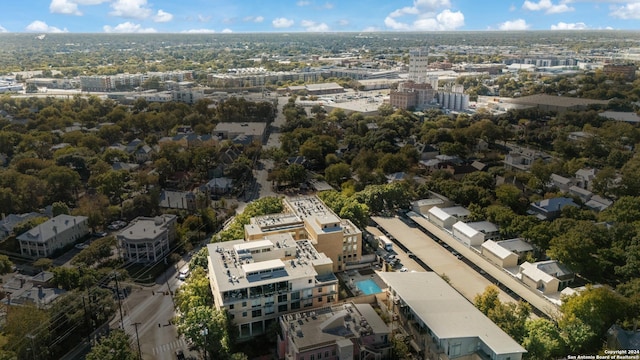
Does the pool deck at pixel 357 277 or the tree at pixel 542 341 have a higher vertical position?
the tree at pixel 542 341

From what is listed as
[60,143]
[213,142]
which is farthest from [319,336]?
[60,143]

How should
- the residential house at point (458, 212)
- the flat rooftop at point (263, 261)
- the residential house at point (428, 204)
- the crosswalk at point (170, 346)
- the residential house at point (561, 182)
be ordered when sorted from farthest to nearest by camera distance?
the residential house at point (561, 182)
the residential house at point (428, 204)
the residential house at point (458, 212)
the flat rooftop at point (263, 261)
the crosswalk at point (170, 346)

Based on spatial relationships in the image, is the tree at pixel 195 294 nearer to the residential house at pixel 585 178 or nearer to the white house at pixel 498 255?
the white house at pixel 498 255

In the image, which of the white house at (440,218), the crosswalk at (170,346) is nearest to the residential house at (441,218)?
the white house at (440,218)

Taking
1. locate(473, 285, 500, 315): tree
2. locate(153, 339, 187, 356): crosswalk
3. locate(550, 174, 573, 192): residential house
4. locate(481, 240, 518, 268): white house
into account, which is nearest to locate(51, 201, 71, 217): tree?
locate(153, 339, 187, 356): crosswalk

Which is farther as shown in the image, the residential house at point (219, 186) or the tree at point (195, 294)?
the residential house at point (219, 186)

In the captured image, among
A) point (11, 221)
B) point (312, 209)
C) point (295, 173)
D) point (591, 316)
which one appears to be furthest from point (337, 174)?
point (11, 221)
